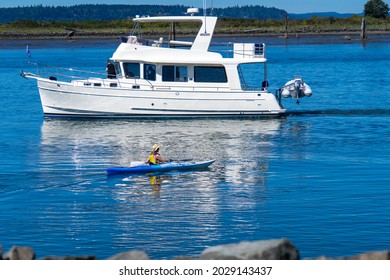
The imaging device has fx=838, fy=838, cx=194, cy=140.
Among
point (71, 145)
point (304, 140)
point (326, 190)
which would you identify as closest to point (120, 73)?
point (71, 145)

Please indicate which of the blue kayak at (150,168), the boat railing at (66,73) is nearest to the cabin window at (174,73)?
the boat railing at (66,73)

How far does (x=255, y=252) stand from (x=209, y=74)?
26887 millimetres

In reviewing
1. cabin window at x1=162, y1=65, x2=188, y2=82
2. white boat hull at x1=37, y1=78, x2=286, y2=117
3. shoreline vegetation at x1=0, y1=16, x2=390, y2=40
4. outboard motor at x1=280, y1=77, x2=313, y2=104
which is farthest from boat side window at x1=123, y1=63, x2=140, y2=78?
shoreline vegetation at x1=0, y1=16, x2=390, y2=40

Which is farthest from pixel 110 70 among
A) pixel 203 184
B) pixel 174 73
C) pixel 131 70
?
pixel 203 184

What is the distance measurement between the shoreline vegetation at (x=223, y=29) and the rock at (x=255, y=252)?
98.5 metres

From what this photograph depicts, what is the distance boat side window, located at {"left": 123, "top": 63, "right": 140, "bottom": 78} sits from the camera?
3788 centimetres

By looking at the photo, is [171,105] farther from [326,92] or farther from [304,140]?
[326,92]

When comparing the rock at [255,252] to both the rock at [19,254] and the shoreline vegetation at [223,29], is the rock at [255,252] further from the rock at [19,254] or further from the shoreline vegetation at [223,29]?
the shoreline vegetation at [223,29]

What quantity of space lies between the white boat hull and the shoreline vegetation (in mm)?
71813

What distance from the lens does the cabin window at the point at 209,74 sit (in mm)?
38062

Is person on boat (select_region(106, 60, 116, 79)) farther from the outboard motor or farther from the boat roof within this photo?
the outboard motor

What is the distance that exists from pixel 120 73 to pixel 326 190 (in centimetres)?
1638

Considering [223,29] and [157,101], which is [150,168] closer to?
[157,101]

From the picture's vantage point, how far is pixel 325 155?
2977 centimetres
